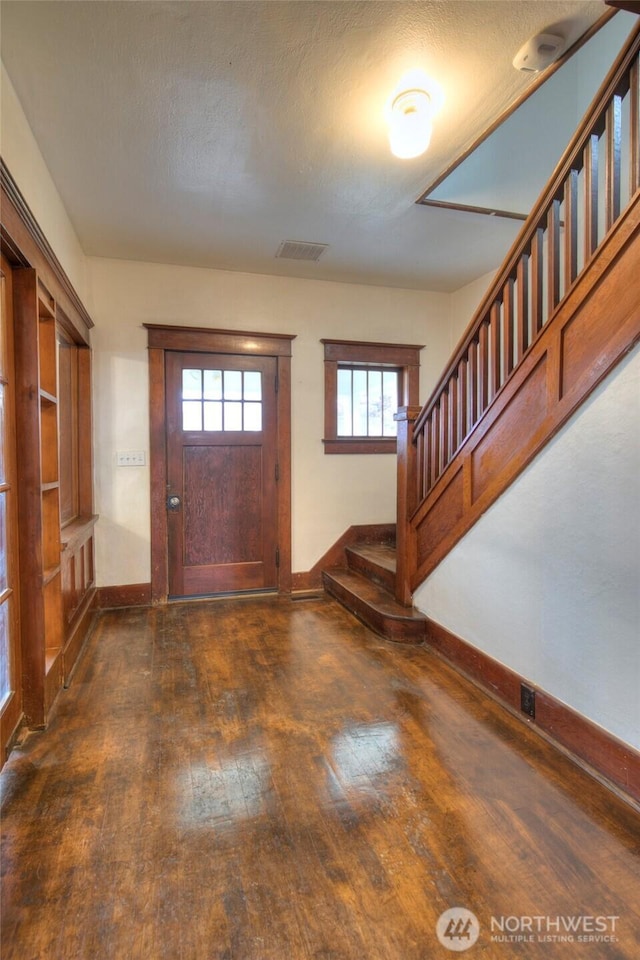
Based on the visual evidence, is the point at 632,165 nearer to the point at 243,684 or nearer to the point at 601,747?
the point at 601,747

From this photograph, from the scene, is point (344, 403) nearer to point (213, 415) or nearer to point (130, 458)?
point (213, 415)

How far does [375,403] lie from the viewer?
452 cm

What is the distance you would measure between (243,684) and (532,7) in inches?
122

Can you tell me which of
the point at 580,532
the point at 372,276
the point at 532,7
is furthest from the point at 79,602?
the point at 532,7

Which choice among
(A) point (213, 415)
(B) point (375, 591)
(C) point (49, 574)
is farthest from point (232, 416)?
(C) point (49, 574)

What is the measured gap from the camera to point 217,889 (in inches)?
52.9

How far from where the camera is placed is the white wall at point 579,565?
5.56 ft

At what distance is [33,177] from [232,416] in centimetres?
209

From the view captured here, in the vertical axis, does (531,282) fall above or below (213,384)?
above

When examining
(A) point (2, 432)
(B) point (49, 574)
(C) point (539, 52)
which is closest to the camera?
(C) point (539, 52)

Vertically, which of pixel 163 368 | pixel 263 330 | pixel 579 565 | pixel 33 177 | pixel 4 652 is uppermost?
pixel 33 177

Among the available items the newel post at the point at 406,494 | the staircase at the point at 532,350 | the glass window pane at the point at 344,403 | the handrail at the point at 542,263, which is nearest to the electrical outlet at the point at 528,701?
the staircase at the point at 532,350

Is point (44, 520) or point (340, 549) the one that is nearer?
point (44, 520)

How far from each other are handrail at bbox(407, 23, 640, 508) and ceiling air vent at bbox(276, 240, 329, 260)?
4.90 ft
